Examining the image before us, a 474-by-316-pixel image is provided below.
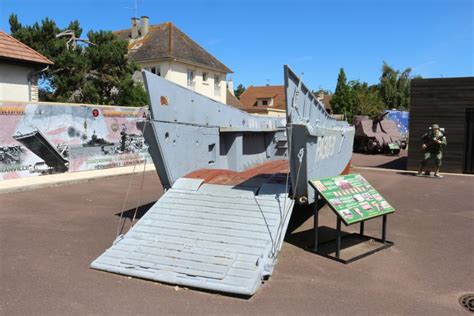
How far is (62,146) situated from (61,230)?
6.92 metres

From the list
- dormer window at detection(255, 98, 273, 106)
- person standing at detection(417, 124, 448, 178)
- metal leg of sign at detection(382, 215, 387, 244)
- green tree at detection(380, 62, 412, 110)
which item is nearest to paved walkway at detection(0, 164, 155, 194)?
metal leg of sign at detection(382, 215, 387, 244)

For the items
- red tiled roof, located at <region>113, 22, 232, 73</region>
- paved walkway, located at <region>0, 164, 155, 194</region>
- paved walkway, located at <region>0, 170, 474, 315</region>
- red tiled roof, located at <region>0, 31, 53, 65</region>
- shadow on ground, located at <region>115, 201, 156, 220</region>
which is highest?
red tiled roof, located at <region>113, 22, 232, 73</region>

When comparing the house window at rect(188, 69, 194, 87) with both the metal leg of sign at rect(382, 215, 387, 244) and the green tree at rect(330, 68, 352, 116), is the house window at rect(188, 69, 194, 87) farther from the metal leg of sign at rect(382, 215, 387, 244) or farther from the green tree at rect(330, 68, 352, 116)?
the metal leg of sign at rect(382, 215, 387, 244)

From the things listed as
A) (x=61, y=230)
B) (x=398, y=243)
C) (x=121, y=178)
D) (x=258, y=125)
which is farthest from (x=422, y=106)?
(x=61, y=230)

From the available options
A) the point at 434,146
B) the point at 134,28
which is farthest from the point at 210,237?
the point at 134,28

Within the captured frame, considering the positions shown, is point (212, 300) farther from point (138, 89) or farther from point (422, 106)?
point (138, 89)

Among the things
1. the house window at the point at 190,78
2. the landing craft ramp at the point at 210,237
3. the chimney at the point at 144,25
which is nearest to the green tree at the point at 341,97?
the house window at the point at 190,78

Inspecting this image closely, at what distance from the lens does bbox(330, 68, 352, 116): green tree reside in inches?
2028

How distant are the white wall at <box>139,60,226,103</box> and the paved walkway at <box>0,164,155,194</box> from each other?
58.9 ft

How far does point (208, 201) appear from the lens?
5715 mm

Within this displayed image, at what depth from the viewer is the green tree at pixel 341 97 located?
51500mm

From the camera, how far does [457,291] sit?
14.0 feet

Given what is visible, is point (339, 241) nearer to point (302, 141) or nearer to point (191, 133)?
point (302, 141)

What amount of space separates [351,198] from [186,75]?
2821 centimetres
